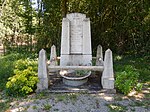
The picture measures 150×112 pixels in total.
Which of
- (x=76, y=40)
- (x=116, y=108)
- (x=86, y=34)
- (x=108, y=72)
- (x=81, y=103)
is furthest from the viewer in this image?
(x=76, y=40)

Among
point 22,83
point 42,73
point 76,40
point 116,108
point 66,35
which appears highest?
point 66,35

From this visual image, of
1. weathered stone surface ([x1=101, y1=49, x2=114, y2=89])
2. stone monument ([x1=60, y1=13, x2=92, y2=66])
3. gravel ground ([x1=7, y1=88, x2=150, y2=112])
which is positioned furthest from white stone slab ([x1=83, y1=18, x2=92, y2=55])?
gravel ground ([x1=7, y1=88, x2=150, y2=112])

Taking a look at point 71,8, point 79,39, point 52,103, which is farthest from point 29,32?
point 52,103

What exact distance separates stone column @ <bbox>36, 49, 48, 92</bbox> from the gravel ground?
28cm

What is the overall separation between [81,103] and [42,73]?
4.64 feet

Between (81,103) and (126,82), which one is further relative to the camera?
(126,82)

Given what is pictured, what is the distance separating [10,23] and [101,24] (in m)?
5.23

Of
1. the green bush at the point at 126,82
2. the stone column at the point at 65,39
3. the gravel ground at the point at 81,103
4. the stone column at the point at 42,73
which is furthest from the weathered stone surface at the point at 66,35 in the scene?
the green bush at the point at 126,82

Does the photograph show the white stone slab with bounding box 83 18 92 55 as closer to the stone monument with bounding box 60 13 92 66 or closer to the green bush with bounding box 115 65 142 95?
the stone monument with bounding box 60 13 92 66

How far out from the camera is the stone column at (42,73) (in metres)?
5.73

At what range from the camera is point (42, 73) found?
5.77 metres

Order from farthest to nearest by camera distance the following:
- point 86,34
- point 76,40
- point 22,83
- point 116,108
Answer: point 76,40 → point 86,34 → point 22,83 → point 116,108

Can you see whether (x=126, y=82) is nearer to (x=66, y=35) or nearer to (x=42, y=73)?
(x=42, y=73)

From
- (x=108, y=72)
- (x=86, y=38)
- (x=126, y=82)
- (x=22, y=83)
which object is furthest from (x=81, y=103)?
(x=86, y=38)
